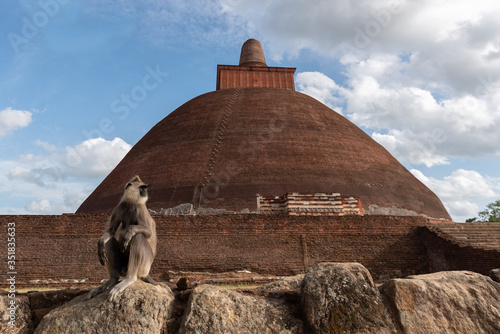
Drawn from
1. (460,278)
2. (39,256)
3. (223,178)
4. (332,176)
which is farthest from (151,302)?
(332,176)

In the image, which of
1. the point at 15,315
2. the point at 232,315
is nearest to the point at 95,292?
the point at 15,315

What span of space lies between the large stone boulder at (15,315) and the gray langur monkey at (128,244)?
68 cm

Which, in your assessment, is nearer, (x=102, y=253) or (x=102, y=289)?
(x=102, y=289)

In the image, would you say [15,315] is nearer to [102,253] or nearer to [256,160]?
[102,253]

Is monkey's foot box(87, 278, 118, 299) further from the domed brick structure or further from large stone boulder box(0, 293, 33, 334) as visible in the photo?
the domed brick structure

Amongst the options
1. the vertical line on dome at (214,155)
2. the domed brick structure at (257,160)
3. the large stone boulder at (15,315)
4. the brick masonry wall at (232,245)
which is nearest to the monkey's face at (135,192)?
the large stone boulder at (15,315)

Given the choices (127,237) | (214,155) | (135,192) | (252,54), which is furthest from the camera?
(252,54)

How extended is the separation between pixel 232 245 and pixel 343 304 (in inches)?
302

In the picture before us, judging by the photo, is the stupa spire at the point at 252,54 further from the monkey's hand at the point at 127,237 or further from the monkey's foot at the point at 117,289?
the monkey's foot at the point at 117,289

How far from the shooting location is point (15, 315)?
338cm

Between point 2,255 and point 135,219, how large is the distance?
9.50 m

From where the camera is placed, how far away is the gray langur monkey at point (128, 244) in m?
3.30

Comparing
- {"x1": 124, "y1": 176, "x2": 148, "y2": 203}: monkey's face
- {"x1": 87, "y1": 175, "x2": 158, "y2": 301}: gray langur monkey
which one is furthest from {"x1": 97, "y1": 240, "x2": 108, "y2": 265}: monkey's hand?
{"x1": 124, "y1": 176, "x2": 148, "y2": 203}: monkey's face

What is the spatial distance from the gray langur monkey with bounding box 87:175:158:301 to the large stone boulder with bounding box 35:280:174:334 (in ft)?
0.32
